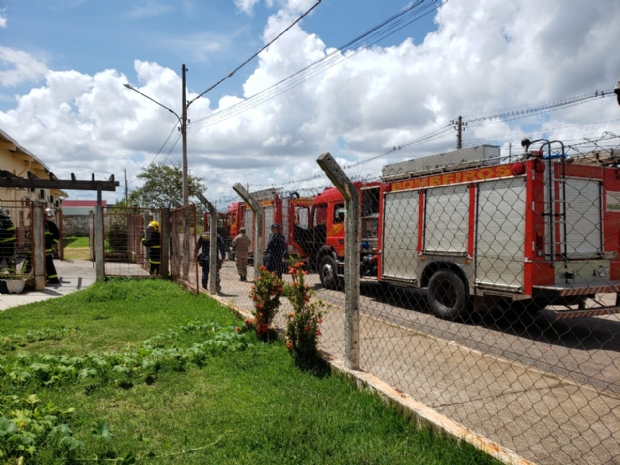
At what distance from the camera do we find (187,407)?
13.0 ft

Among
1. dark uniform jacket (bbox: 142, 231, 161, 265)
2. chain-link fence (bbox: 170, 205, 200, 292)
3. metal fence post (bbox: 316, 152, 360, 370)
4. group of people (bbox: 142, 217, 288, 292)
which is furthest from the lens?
dark uniform jacket (bbox: 142, 231, 161, 265)

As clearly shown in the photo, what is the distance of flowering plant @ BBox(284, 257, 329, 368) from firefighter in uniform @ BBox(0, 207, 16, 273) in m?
9.37

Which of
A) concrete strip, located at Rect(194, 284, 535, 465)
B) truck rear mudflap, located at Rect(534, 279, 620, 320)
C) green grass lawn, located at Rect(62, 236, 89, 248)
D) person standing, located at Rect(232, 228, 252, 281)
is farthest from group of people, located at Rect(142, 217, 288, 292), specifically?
green grass lawn, located at Rect(62, 236, 89, 248)

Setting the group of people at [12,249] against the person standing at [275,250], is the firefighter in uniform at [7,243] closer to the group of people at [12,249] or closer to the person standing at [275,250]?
the group of people at [12,249]

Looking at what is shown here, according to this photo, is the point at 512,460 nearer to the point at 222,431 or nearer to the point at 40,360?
the point at 222,431

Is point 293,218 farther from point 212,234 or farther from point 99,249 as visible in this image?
point 212,234

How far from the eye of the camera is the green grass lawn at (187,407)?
122 inches

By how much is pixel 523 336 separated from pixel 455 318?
1206 mm

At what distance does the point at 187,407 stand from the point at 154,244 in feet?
32.2

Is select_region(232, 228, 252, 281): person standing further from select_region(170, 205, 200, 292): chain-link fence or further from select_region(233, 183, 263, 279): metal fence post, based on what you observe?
select_region(233, 183, 263, 279): metal fence post

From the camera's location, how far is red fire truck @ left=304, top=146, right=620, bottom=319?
23.5 feet

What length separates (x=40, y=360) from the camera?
5.03 meters

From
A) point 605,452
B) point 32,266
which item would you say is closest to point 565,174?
point 605,452

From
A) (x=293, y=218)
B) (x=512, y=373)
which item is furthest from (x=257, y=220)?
(x=293, y=218)
